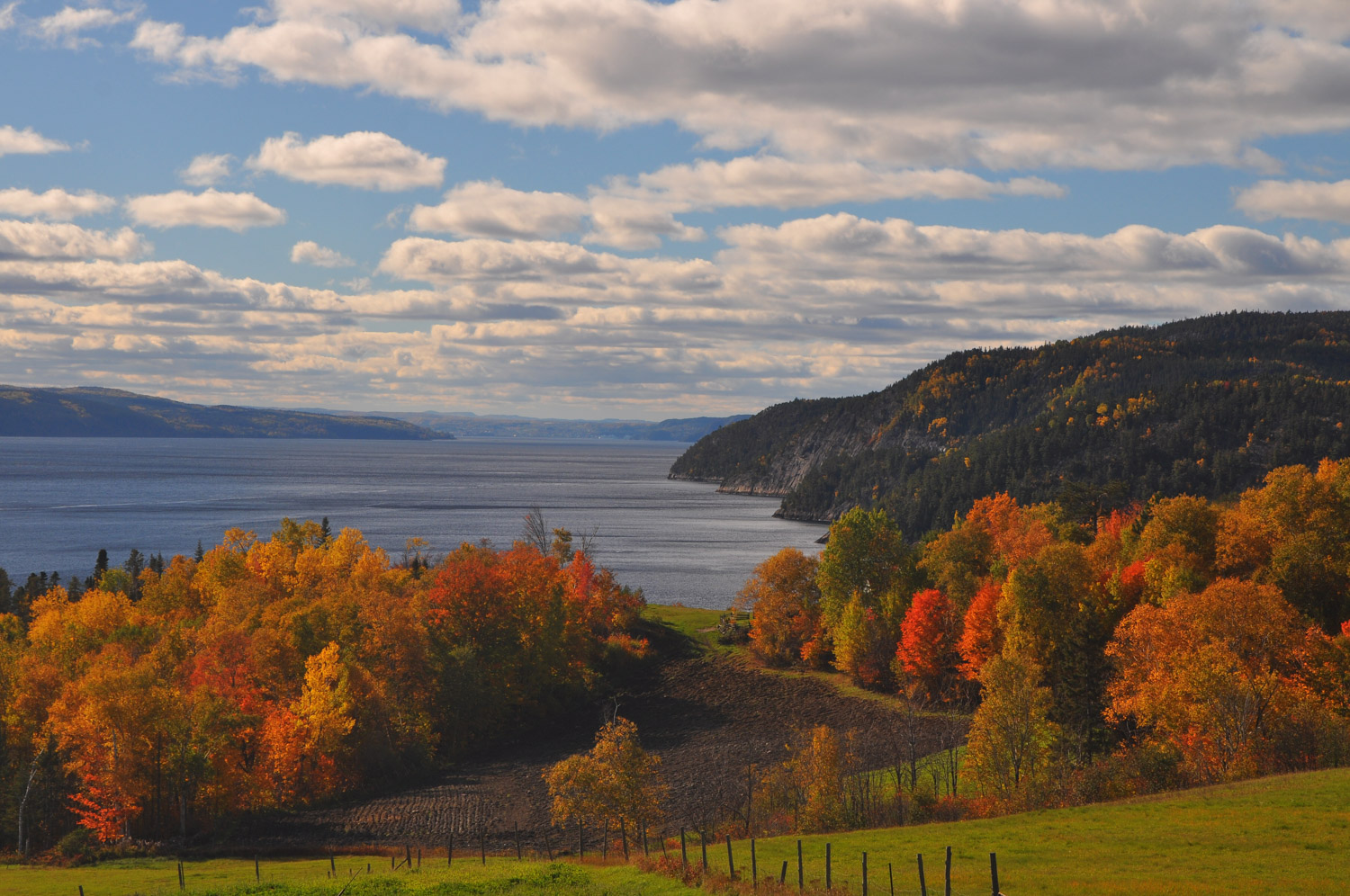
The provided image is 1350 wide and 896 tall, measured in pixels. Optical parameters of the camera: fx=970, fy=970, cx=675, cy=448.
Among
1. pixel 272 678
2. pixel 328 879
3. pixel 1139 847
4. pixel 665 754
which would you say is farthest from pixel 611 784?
pixel 272 678

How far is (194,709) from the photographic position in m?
60.2

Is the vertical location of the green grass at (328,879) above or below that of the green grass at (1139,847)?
below

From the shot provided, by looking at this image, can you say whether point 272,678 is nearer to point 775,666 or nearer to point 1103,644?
point 775,666

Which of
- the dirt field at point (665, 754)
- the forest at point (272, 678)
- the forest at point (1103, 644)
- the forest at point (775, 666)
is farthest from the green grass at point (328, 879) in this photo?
the forest at point (1103, 644)

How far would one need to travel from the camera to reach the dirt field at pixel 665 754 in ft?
176

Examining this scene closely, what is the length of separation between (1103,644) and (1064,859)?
33.5 m

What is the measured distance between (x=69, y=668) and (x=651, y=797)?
5087cm

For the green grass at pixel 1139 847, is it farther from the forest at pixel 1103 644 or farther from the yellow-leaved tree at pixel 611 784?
the yellow-leaved tree at pixel 611 784

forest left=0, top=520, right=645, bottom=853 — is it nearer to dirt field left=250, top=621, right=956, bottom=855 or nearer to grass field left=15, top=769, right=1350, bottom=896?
dirt field left=250, top=621, right=956, bottom=855

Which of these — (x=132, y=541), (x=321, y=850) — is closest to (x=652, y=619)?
(x=321, y=850)

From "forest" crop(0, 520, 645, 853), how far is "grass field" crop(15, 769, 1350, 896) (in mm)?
15420

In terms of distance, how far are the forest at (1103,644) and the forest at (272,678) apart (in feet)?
83.7

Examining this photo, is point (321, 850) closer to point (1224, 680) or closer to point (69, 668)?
point (69, 668)

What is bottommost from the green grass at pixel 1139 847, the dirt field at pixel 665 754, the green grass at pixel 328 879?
the dirt field at pixel 665 754
